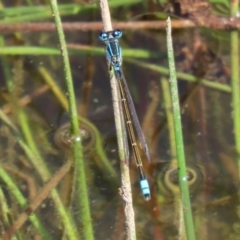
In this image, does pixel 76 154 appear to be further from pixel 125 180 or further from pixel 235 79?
pixel 125 180

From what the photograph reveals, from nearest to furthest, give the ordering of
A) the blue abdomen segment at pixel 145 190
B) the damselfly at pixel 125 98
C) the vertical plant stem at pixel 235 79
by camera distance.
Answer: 1. the blue abdomen segment at pixel 145 190
2. the vertical plant stem at pixel 235 79
3. the damselfly at pixel 125 98

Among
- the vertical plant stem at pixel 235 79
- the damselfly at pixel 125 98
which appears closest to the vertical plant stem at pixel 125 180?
the damselfly at pixel 125 98

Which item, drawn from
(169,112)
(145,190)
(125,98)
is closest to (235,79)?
(169,112)

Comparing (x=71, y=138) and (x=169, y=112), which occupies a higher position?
(x=169, y=112)

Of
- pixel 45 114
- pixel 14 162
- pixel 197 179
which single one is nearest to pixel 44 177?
pixel 14 162

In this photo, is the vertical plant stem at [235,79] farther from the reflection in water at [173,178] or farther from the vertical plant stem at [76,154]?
the vertical plant stem at [76,154]

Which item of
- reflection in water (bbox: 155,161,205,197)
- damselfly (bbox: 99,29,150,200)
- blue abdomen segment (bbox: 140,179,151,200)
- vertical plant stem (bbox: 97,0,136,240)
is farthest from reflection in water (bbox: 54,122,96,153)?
vertical plant stem (bbox: 97,0,136,240)

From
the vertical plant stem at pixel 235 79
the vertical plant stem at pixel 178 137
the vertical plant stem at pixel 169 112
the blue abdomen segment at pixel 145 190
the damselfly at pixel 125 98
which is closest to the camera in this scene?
the vertical plant stem at pixel 178 137

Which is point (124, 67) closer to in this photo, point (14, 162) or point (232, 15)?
point (232, 15)
